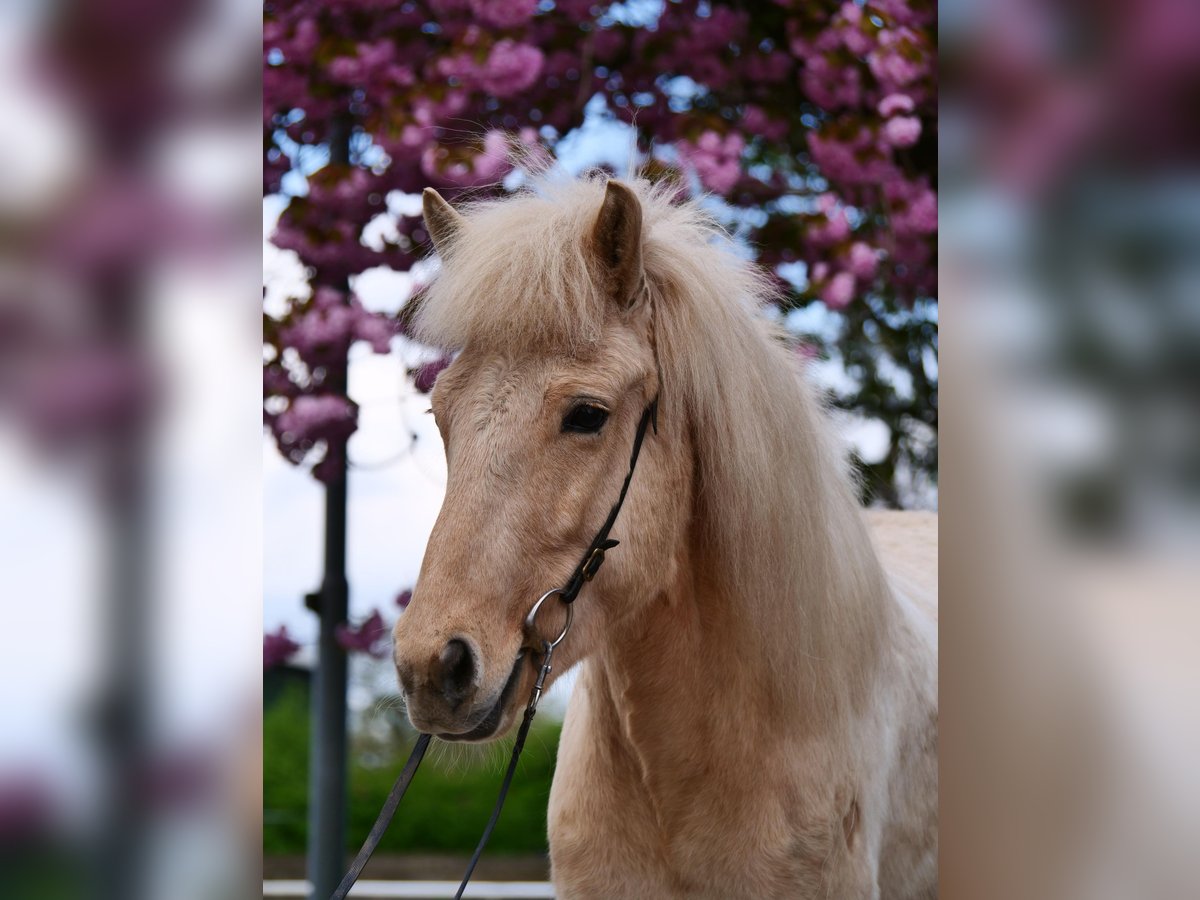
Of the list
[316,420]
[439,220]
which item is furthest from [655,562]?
[316,420]

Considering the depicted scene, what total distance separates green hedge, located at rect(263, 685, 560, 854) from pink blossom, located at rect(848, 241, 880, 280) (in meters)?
2.28

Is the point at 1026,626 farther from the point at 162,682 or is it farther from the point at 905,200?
the point at 905,200

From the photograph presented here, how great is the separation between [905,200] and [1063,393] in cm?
263

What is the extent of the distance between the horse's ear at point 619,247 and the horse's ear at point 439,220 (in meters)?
0.28

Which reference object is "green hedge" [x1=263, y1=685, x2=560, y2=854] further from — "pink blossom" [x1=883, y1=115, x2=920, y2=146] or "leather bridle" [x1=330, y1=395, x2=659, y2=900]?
"leather bridle" [x1=330, y1=395, x2=659, y2=900]

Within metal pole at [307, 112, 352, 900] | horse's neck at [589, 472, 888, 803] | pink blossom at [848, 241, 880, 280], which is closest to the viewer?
horse's neck at [589, 472, 888, 803]

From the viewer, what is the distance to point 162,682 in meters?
0.48

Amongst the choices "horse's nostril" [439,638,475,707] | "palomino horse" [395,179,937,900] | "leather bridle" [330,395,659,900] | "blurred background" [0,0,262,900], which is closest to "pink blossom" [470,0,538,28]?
"palomino horse" [395,179,937,900]

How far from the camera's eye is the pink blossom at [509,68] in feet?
8.89

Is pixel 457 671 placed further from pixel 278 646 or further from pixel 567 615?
pixel 278 646

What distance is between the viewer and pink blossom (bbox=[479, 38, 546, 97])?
8.89 ft

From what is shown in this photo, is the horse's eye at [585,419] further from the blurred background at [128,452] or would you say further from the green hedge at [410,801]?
the green hedge at [410,801]

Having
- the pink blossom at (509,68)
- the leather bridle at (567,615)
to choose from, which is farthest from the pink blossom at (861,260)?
the leather bridle at (567,615)

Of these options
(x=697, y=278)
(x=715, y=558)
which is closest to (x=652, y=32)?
(x=697, y=278)
